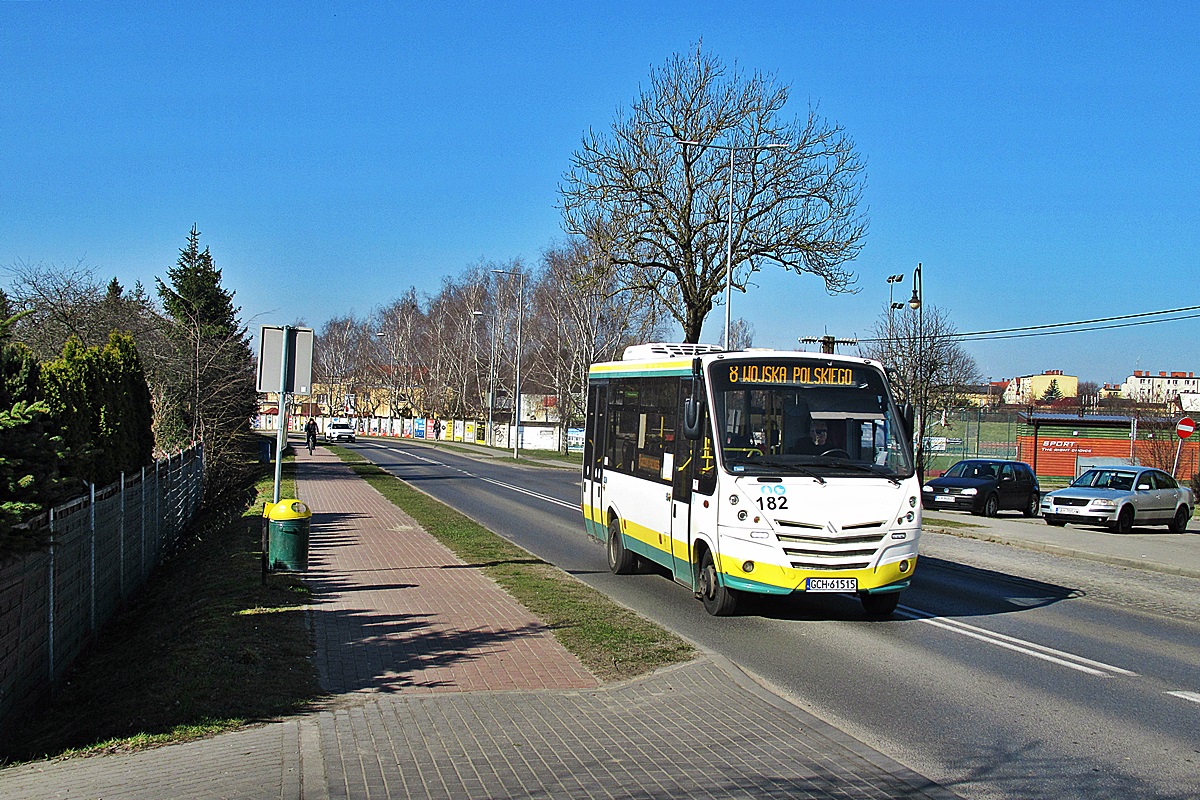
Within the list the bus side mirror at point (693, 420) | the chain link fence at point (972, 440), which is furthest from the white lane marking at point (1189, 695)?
the chain link fence at point (972, 440)

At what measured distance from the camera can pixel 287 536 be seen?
11.8m

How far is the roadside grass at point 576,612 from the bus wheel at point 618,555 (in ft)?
2.64

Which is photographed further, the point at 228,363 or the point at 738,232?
the point at 738,232

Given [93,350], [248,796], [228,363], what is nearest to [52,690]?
[248,796]

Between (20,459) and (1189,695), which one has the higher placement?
(20,459)

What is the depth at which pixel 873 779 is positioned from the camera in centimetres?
572

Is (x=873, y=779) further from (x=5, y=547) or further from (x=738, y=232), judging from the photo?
(x=738, y=232)

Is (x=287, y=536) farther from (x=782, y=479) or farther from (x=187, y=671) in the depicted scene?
(x=782, y=479)

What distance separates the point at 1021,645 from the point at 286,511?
25.4 ft

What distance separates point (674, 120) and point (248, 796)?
31178mm

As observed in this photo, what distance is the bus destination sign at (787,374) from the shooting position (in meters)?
11.2

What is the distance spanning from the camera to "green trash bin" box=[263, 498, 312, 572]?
38.6 ft

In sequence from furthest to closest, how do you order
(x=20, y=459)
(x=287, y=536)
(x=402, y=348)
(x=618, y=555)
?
(x=402, y=348), (x=618, y=555), (x=287, y=536), (x=20, y=459)

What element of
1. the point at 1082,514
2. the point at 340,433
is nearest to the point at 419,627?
the point at 1082,514
